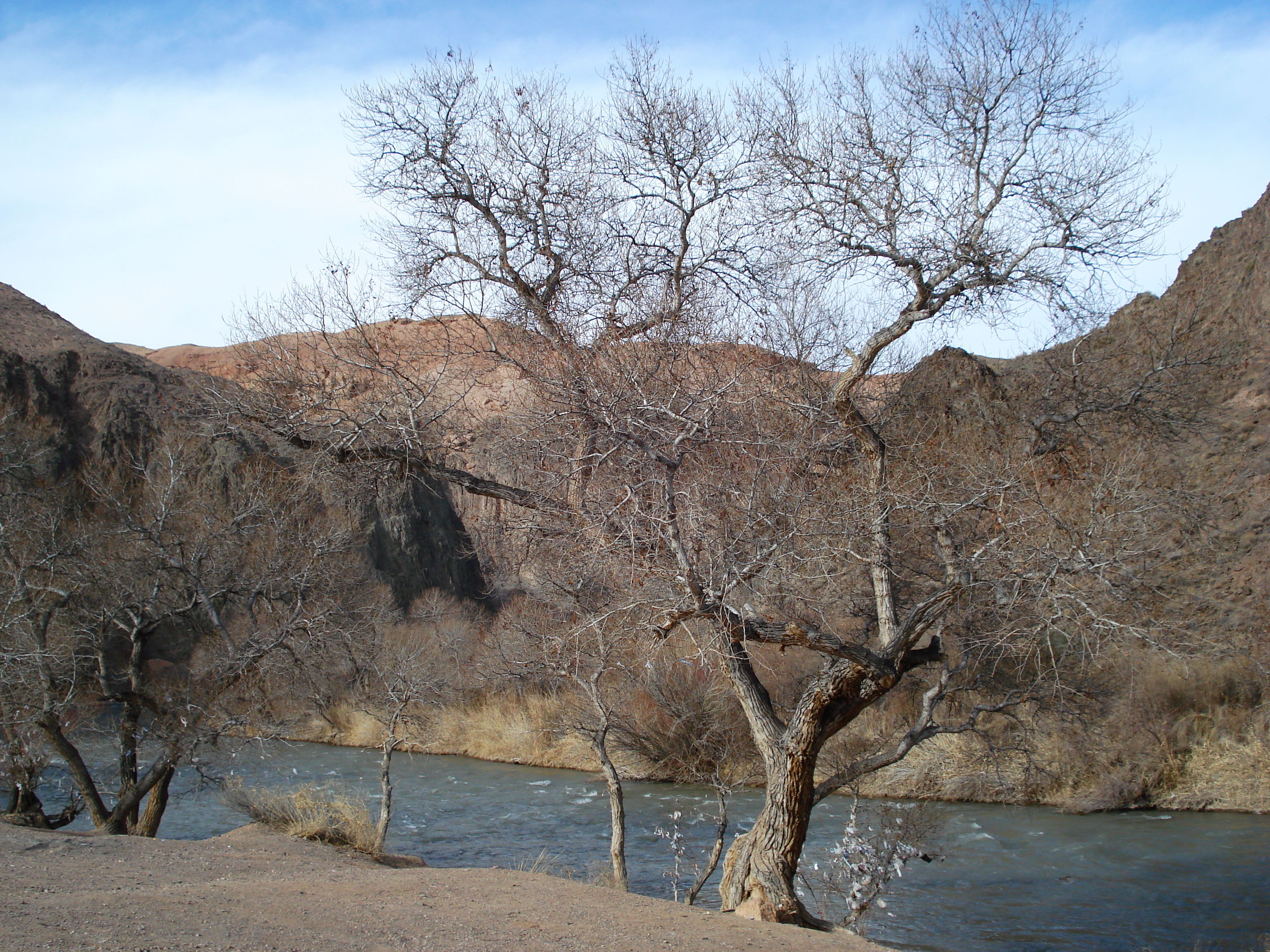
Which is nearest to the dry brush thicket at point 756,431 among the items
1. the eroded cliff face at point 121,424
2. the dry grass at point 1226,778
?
the dry grass at point 1226,778

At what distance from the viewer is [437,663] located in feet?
69.0

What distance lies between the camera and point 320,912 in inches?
215

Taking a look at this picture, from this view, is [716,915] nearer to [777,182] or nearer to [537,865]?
[537,865]

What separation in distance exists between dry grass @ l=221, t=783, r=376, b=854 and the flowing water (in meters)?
0.62

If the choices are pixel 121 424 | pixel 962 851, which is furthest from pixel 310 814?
pixel 121 424

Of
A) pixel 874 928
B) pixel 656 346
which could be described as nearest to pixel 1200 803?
pixel 874 928

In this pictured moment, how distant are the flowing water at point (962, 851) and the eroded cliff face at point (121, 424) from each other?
8.44 meters

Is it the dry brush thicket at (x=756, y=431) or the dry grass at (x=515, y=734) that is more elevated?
the dry brush thicket at (x=756, y=431)

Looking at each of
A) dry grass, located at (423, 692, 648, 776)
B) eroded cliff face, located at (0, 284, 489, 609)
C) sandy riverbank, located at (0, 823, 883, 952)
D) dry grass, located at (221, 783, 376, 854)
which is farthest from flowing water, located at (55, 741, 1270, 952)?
eroded cliff face, located at (0, 284, 489, 609)

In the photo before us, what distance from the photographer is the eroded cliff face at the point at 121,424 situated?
2580 centimetres

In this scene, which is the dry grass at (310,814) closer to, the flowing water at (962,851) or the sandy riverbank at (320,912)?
the flowing water at (962,851)

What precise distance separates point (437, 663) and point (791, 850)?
15.5 meters

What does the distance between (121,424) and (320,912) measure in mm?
26272

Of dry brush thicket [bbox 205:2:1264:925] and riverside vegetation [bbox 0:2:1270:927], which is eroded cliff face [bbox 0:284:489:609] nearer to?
riverside vegetation [bbox 0:2:1270:927]
